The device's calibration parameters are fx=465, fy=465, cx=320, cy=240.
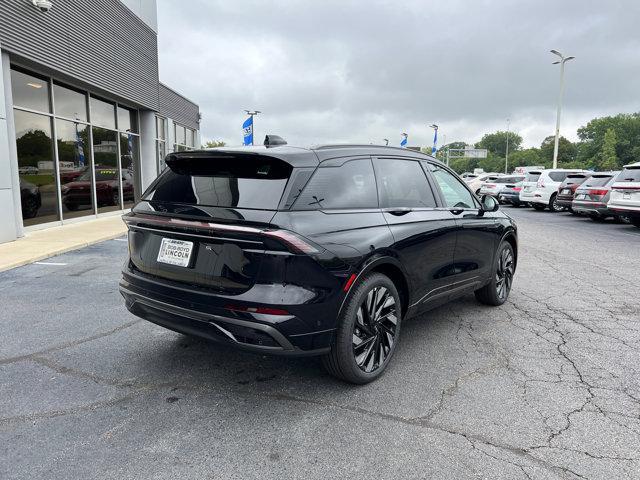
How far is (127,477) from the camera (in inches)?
91.0

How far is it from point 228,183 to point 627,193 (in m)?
13.0

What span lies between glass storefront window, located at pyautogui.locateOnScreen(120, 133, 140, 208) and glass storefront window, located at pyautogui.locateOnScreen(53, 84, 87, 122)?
2.68 m

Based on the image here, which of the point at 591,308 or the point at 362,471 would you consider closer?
the point at 362,471

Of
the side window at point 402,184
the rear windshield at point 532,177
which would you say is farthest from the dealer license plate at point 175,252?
the rear windshield at point 532,177

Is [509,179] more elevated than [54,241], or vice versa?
[509,179]

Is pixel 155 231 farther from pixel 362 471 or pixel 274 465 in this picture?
pixel 362 471

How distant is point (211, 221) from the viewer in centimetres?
290

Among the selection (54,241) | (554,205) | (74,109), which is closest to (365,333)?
(54,241)

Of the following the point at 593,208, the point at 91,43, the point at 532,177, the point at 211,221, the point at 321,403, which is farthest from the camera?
the point at 532,177

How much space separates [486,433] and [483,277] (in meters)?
2.40

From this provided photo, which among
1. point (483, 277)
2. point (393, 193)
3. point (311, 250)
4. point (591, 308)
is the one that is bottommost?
point (591, 308)

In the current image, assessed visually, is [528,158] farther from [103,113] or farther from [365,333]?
[365,333]

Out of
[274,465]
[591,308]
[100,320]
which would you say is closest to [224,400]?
[274,465]

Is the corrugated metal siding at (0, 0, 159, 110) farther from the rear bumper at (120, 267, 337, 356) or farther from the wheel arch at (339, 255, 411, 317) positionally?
the wheel arch at (339, 255, 411, 317)
